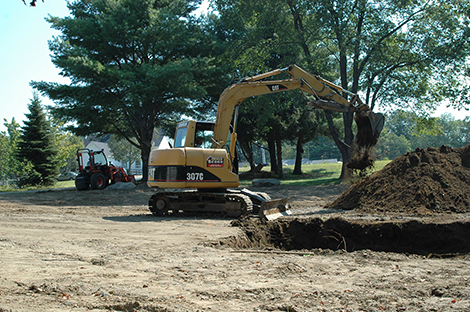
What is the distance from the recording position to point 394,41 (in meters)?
21.7

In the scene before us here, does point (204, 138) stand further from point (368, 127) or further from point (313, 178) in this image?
point (313, 178)

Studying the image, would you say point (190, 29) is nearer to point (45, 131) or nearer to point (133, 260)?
point (45, 131)

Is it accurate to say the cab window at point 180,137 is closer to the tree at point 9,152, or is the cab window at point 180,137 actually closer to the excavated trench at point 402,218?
the excavated trench at point 402,218

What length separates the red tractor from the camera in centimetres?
2188

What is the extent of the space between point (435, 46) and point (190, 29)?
48.8ft

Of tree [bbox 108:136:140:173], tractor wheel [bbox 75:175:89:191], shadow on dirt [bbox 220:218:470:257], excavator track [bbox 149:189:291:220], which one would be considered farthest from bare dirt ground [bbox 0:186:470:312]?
tree [bbox 108:136:140:173]

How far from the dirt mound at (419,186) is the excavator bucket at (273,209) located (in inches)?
88.0

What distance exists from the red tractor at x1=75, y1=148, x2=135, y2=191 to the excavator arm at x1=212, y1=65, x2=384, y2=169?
12.9 meters

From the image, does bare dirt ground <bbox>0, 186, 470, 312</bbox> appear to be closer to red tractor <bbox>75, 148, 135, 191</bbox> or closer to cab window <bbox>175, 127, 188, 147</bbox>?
cab window <bbox>175, 127, 188, 147</bbox>

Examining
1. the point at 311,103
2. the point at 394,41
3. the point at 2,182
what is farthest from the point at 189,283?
the point at 2,182

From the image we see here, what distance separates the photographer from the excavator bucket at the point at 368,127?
11.3 metres

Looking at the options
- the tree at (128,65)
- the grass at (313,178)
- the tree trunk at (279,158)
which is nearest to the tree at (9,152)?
the tree at (128,65)

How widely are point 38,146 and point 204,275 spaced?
28.4 meters

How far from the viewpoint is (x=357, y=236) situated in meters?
7.87
